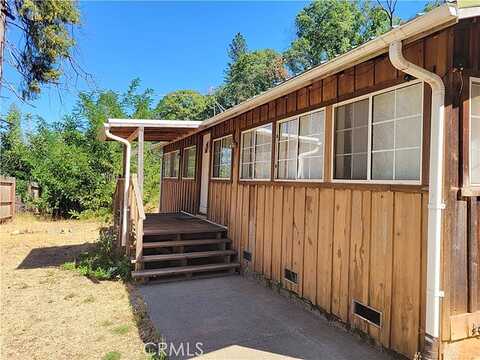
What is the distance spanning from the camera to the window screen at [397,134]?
130 inches

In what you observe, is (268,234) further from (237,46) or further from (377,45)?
(237,46)

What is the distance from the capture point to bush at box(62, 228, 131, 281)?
6.14m

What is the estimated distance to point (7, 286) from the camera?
5703 millimetres

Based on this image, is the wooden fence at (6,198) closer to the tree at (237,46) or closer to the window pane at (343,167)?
the window pane at (343,167)

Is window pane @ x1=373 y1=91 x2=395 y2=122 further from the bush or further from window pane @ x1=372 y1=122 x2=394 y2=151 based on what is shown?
the bush

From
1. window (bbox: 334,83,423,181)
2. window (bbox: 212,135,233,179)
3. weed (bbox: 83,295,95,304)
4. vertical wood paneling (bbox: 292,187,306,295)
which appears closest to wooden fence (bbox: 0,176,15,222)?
window (bbox: 212,135,233,179)

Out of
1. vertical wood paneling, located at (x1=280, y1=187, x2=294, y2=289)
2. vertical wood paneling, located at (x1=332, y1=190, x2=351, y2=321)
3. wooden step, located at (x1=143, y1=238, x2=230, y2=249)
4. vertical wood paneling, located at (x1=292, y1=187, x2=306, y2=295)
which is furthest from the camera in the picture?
wooden step, located at (x1=143, y1=238, x2=230, y2=249)

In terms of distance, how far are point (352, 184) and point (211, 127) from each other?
205 inches

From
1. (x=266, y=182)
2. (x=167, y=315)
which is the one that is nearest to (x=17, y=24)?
(x=266, y=182)

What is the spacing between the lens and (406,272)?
10.8ft

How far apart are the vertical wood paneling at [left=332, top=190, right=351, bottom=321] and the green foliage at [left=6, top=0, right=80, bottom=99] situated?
579cm

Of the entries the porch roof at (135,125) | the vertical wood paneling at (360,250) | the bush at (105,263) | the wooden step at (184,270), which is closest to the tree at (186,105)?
the porch roof at (135,125)

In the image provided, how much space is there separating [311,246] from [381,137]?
5.73 feet

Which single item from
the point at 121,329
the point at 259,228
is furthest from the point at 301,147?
the point at 121,329
